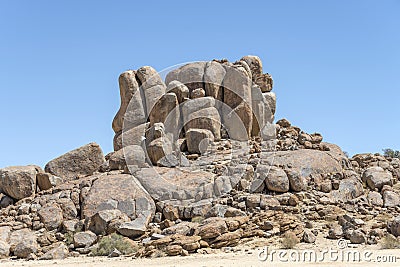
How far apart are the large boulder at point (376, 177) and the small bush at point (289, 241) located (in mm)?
6935

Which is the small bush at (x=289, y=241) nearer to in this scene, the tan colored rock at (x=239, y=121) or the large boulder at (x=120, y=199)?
the large boulder at (x=120, y=199)

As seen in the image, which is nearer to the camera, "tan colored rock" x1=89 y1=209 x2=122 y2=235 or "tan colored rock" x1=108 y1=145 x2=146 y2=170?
"tan colored rock" x1=89 y1=209 x2=122 y2=235

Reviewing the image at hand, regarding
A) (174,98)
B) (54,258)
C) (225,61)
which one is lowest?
(54,258)

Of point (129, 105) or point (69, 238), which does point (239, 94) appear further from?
point (69, 238)

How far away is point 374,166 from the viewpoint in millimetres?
23016

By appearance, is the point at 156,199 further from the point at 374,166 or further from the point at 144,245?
the point at 374,166

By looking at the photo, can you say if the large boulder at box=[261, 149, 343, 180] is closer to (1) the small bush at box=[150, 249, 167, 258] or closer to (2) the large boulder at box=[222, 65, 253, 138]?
(2) the large boulder at box=[222, 65, 253, 138]

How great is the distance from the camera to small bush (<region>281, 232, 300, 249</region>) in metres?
15.1

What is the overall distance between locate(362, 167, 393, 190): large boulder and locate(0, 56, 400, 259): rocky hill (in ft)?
0.16

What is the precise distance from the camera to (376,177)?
21359 mm

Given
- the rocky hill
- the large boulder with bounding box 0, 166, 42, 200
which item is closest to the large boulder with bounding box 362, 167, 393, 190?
the rocky hill

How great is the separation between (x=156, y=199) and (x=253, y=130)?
830 centimetres

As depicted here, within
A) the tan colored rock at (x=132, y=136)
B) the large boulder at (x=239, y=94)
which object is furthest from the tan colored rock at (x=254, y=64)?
the tan colored rock at (x=132, y=136)

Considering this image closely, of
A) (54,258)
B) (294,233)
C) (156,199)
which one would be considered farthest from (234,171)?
(54,258)
